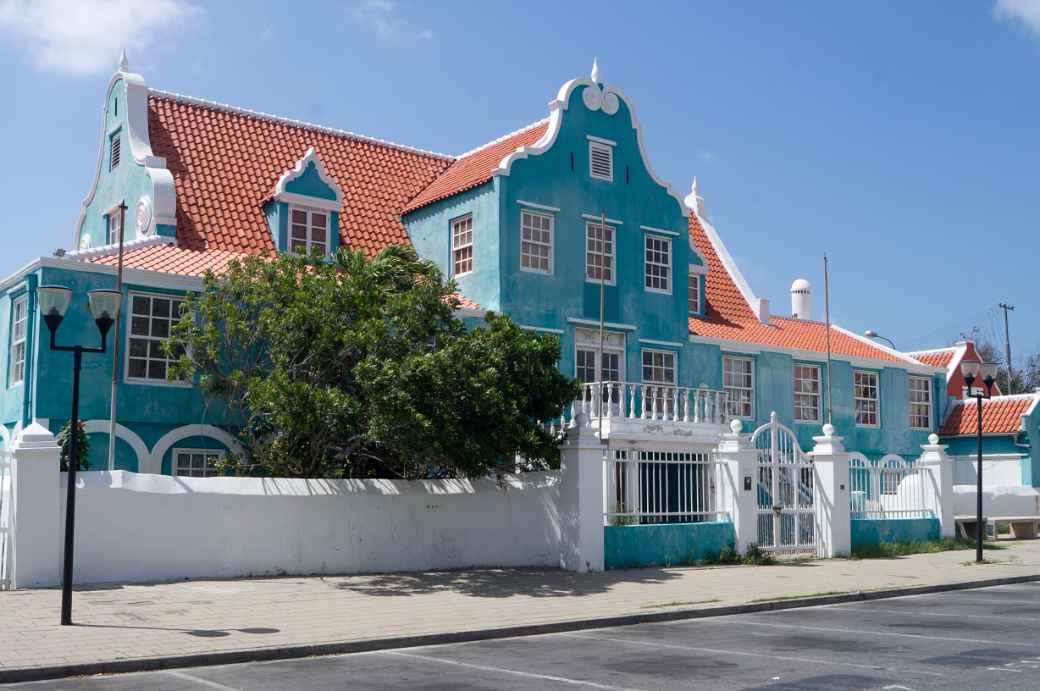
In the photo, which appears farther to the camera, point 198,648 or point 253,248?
point 253,248

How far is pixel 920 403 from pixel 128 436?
2542 centimetres

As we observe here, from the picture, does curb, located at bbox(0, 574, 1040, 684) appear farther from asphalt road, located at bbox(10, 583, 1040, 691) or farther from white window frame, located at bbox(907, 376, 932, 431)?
white window frame, located at bbox(907, 376, 932, 431)

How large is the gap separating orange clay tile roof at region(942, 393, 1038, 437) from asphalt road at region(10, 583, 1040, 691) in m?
23.0

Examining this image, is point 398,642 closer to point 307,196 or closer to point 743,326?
point 307,196

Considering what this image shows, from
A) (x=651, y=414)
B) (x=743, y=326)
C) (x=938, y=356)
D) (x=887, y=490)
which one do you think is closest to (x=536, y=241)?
(x=651, y=414)

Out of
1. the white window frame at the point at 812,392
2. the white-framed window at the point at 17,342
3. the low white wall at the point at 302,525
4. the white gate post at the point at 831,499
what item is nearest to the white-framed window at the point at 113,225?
the white-framed window at the point at 17,342

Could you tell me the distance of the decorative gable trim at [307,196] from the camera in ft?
79.8

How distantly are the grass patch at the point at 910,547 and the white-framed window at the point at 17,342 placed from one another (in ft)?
54.7

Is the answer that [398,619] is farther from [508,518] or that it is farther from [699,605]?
[508,518]

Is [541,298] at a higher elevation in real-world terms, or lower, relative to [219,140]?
lower

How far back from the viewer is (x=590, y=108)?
2708 centimetres

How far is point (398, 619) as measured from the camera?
42.8 ft

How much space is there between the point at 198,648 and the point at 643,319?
1812 cm

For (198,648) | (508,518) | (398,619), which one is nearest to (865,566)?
(508,518)
